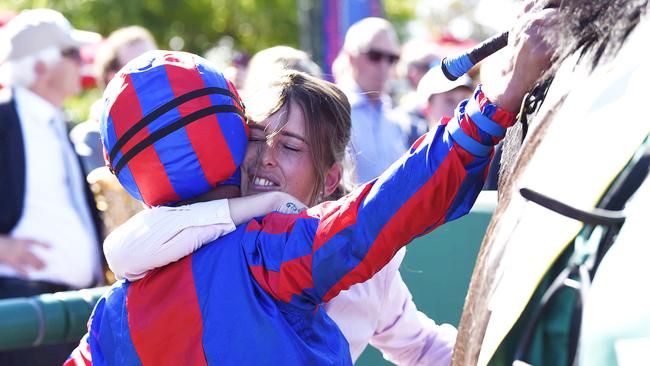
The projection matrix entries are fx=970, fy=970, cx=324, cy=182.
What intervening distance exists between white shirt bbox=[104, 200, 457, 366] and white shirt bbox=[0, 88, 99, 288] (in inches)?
79.2

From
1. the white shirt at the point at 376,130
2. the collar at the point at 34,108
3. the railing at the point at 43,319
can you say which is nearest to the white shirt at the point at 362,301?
the railing at the point at 43,319

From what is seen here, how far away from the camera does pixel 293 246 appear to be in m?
1.55

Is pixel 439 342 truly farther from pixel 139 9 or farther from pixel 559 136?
pixel 139 9

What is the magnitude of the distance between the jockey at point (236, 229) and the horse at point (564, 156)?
0.11m

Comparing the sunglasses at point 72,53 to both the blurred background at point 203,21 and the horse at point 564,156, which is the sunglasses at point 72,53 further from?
the blurred background at point 203,21

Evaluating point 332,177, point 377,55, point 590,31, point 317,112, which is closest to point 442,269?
point 332,177

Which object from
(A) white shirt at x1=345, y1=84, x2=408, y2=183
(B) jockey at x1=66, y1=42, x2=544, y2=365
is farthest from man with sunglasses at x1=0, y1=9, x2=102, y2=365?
(B) jockey at x1=66, y1=42, x2=544, y2=365

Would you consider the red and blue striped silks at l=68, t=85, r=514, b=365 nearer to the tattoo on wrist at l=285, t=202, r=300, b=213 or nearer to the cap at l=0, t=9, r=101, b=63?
the tattoo on wrist at l=285, t=202, r=300, b=213

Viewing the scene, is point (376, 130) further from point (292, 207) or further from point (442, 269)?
point (292, 207)

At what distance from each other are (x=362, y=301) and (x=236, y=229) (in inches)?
20.8

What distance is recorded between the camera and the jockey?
4.74 ft

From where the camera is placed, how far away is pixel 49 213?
156 inches

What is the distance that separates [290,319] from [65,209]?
8.40ft

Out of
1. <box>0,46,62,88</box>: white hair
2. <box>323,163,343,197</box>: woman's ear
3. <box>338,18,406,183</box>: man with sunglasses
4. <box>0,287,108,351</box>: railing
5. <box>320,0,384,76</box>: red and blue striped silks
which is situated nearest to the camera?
<box>323,163,343,197</box>: woman's ear
